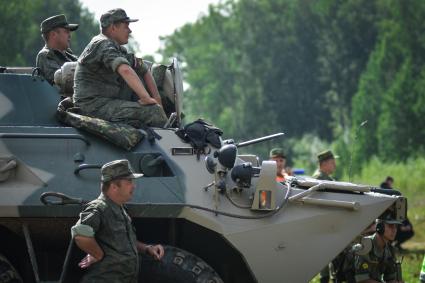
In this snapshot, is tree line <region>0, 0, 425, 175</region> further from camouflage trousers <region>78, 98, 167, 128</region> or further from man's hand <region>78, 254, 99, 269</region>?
man's hand <region>78, 254, 99, 269</region>

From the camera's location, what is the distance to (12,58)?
Result: 99.9 feet

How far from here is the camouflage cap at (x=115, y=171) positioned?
1028cm

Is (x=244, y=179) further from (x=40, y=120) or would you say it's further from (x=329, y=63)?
(x=329, y=63)

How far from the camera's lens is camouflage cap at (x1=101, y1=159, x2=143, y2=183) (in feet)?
33.7

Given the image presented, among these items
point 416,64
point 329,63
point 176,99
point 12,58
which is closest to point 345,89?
point 329,63

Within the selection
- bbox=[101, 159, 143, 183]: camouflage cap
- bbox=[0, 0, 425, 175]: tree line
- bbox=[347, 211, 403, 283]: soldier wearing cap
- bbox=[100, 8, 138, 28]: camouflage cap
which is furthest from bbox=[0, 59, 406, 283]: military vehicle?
bbox=[0, 0, 425, 175]: tree line

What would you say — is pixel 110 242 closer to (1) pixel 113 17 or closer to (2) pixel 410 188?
(1) pixel 113 17

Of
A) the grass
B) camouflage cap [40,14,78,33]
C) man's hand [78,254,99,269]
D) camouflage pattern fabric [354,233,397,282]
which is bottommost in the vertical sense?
the grass

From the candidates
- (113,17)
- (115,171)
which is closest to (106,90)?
(113,17)

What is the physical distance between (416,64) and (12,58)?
91.7 ft

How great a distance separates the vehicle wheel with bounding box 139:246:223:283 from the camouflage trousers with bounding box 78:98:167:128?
4.79 ft

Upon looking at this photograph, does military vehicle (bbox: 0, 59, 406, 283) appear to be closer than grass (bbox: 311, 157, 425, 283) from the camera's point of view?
Yes

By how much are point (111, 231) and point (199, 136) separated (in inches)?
64.0

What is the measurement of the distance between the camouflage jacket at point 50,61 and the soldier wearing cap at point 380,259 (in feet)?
11.4
